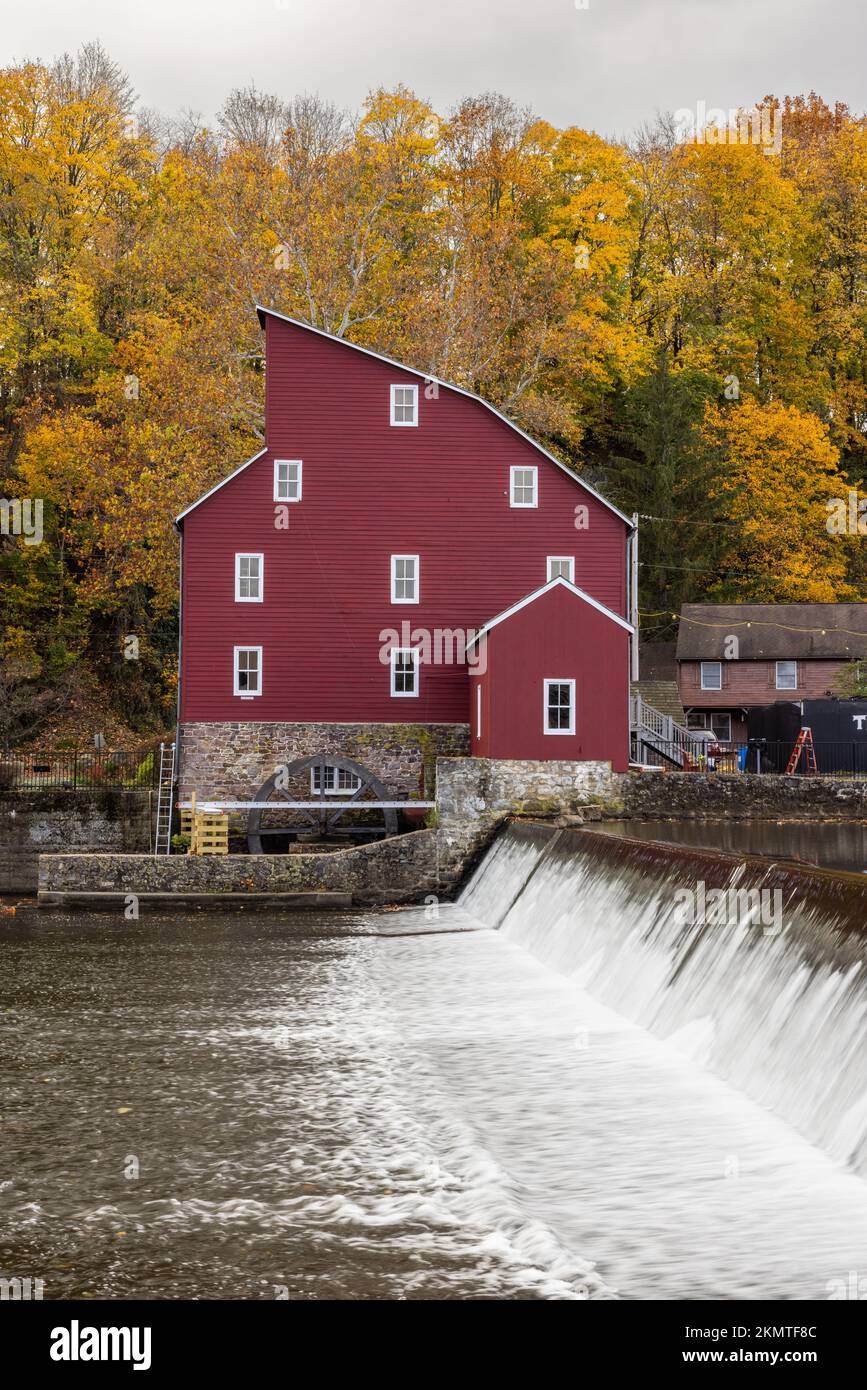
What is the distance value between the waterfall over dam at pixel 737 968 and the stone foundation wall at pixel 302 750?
13.1 m

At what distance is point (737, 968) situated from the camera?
11.5 m

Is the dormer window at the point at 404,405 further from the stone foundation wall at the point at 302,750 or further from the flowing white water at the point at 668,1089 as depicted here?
the flowing white water at the point at 668,1089

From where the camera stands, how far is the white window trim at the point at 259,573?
31859 millimetres

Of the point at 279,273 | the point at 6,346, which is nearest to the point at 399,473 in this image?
the point at 279,273

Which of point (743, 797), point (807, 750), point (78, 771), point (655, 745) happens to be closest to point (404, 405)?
point (655, 745)

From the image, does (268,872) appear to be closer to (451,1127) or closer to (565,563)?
(565,563)

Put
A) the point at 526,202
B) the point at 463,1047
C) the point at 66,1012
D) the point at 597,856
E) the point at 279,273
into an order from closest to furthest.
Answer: the point at 463,1047, the point at 66,1012, the point at 597,856, the point at 279,273, the point at 526,202

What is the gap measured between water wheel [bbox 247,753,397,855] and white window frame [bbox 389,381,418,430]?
7906mm

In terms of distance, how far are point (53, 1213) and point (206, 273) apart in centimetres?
3693

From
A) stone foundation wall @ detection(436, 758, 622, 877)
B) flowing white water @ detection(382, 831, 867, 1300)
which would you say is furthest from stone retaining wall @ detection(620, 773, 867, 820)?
flowing white water @ detection(382, 831, 867, 1300)

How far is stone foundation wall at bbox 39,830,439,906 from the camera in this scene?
23.9 metres

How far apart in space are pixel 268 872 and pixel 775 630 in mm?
29507

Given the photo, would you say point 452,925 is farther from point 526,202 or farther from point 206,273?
point 526,202
